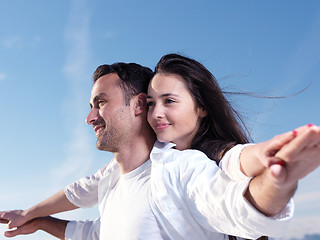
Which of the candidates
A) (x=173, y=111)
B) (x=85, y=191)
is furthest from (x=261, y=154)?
(x=85, y=191)

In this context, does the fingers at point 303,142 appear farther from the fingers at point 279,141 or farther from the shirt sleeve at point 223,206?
the shirt sleeve at point 223,206

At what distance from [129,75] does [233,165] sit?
158 cm

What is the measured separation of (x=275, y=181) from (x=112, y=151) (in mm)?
1812

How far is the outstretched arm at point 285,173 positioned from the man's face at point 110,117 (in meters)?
1.52

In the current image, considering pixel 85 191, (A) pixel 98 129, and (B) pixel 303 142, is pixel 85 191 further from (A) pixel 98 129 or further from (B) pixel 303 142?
(B) pixel 303 142

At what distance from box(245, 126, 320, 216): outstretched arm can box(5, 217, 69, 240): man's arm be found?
99.2 inches

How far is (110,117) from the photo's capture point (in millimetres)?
3053

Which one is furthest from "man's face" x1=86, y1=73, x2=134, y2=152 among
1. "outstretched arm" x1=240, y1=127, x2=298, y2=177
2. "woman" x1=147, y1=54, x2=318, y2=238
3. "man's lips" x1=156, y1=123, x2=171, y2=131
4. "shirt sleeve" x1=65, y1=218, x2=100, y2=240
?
"outstretched arm" x1=240, y1=127, x2=298, y2=177

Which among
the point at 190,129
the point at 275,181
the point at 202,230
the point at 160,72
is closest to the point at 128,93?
the point at 160,72

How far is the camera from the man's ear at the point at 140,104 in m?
3.10

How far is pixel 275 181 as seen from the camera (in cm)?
148

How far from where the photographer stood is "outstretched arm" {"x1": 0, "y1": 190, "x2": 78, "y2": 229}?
3.63 metres

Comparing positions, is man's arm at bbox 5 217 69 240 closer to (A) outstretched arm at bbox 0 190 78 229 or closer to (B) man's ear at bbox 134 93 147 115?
(A) outstretched arm at bbox 0 190 78 229

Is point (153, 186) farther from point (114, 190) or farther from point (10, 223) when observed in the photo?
point (10, 223)
